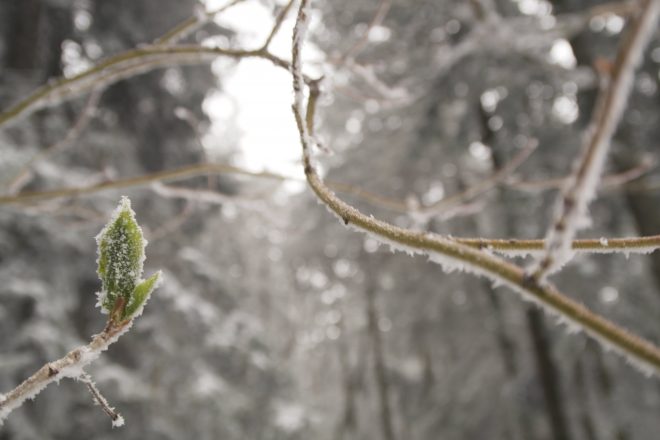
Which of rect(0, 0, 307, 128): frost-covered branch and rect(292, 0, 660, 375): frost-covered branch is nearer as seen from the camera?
rect(292, 0, 660, 375): frost-covered branch

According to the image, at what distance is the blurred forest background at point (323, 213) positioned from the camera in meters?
3.30

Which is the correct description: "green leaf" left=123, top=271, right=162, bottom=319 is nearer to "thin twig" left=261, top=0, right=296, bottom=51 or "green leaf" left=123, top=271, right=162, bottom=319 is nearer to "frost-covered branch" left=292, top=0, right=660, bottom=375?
"frost-covered branch" left=292, top=0, right=660, bottom=375

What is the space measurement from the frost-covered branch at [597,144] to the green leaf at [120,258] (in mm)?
347

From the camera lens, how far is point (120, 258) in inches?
18.3

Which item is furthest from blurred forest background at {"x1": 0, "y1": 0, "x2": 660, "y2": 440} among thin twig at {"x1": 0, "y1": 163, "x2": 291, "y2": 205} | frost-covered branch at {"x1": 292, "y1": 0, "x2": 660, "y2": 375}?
frost-covered branch at {"x1": 292, "y1": 0, "x2": 660, "y2": 375}

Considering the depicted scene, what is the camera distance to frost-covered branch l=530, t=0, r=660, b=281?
276 mm

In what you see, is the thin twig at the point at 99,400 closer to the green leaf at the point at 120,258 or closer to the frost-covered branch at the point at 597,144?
the green leaf at the point at 120,258

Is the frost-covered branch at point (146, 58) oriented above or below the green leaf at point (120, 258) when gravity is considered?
above

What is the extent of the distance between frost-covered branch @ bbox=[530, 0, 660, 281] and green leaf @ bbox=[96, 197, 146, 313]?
13.7 inches

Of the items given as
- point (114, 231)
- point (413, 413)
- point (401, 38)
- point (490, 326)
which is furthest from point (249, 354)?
point (413, 413)

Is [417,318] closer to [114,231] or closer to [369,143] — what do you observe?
[369,143]

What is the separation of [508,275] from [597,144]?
11 centimetres

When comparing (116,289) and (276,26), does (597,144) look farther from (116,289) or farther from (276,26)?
(276,26)

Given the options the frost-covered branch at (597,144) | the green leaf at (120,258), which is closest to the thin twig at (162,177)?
the green leaf at (120,258)
